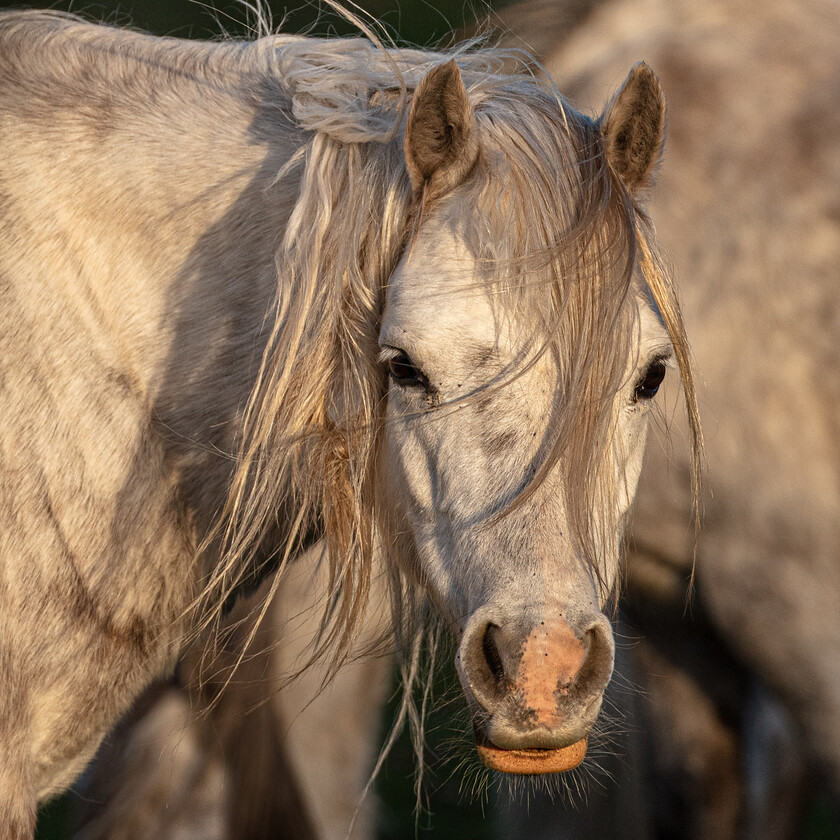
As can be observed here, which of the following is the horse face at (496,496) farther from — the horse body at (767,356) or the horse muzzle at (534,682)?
the horse body at (767,356)

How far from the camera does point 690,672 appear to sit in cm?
246

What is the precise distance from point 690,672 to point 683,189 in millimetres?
1211

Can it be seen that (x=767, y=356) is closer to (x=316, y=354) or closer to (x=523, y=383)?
(x=523, y=383)

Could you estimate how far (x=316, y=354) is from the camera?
1.52 m

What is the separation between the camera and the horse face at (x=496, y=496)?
1.26m

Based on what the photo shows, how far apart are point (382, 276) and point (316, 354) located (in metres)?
0.16

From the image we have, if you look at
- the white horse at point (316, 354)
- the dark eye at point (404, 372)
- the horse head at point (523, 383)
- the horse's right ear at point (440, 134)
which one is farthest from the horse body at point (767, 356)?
the dark eye at point (404, 372)

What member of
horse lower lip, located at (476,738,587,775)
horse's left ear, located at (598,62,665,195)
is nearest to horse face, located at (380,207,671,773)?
horse lower lip, located at (476,738,587,775)

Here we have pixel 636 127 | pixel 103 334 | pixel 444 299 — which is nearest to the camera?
pixel 444 299

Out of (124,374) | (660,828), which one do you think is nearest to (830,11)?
(124,374)

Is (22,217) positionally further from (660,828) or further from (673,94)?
(660,828)

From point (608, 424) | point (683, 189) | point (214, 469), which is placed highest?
point (683, 189)

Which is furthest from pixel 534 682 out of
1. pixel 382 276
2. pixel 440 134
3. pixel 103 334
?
pixel 103 334

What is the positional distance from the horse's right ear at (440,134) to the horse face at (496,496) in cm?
4
